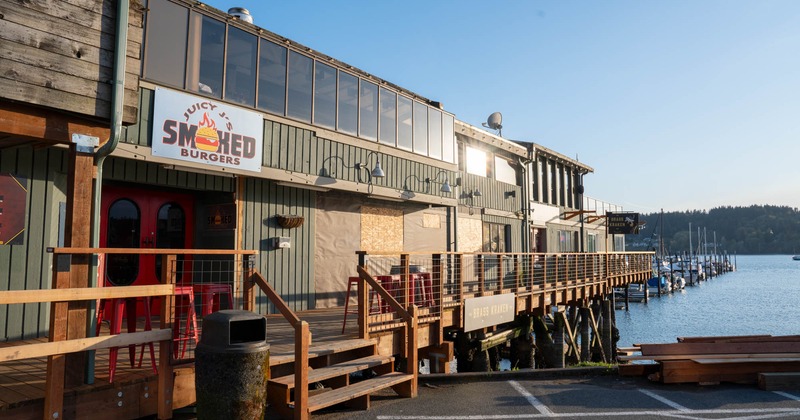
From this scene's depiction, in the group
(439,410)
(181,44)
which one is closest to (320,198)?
(181,44)

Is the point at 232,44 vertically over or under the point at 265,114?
over

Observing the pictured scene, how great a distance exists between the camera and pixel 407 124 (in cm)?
1306

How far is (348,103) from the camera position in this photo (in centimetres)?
1134

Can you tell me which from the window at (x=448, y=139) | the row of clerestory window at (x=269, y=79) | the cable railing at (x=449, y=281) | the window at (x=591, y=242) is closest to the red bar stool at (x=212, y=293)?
the cable railing at (x=449, y=281)

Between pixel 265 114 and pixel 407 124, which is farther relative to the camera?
pixel 407 124

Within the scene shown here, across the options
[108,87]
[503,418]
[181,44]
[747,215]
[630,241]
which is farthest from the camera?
[747,215]

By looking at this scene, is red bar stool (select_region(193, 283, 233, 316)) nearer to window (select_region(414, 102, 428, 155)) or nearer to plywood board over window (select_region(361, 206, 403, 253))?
plywood board over window (select_region(361, 206, 403, 253))

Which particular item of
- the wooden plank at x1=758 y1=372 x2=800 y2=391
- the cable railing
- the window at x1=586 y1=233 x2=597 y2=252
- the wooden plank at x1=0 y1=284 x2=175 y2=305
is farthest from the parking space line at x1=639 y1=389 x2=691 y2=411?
the window at x1=586 y1=233 x2=597 y2=252

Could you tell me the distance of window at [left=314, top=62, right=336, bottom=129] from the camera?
10.6 m

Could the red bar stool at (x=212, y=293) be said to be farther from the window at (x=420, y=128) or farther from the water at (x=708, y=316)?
the water at (x=708, y=316)

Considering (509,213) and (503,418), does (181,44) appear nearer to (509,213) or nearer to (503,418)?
(503,418)

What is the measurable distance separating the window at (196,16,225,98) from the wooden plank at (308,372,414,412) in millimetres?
5497

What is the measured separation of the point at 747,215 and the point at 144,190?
22836 centimetres

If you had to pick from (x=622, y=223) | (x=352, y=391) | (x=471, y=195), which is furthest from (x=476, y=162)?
(x=352, y=391)
